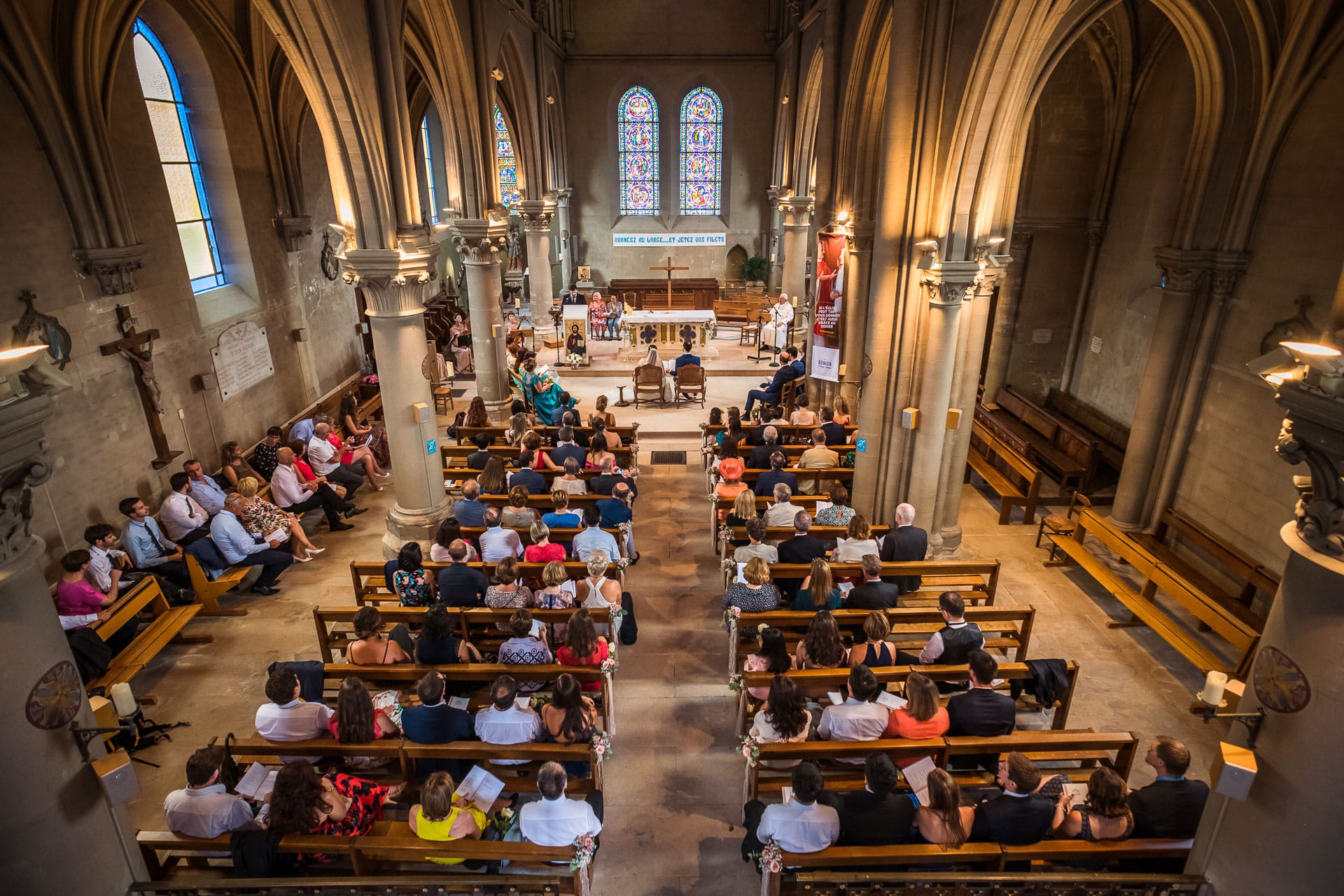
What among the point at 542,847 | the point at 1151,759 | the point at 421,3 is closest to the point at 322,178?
the point at 421,3

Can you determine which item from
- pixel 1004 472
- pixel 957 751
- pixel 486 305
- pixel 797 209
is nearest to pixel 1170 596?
pixel 1004 472

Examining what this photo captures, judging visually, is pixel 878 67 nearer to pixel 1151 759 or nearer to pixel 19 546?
pixel 1151 759

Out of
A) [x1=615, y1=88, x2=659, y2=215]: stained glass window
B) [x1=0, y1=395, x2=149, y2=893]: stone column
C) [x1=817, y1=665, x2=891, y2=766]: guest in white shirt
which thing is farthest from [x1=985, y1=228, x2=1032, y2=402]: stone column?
[x1=615, y1=88, x2=659, y2=215]: stained glass window

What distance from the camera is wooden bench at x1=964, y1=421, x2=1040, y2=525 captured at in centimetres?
1061

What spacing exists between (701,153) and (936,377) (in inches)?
825

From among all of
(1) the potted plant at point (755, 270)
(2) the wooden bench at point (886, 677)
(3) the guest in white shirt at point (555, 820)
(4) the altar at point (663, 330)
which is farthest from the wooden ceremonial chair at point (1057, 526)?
(1) the potted plant at point (755, 270)

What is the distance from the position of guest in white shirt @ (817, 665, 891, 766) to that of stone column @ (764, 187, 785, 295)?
21.4m

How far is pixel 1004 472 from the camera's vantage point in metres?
11.7

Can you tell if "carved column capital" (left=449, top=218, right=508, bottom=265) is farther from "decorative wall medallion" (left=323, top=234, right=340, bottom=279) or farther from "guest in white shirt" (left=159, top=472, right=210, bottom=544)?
"guest in white shirt" (left=159, top=472, right=210, bottom=544)

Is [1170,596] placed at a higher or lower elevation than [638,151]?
lower

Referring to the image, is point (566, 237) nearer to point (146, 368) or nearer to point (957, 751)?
point (146, 368)

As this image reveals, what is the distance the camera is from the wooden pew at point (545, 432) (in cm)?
1159

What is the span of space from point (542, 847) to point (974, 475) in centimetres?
1023

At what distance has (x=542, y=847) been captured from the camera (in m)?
4.54
